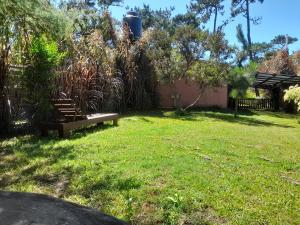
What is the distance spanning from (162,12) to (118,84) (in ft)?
83.4

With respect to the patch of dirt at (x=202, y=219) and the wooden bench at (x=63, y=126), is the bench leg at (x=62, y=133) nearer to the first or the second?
the wooden bench at (x=63, y=126)

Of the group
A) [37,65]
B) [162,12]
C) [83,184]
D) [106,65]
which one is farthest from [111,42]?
[162,12]

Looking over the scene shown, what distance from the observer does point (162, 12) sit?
131 ft

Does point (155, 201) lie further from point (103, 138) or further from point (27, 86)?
point (27, 86)

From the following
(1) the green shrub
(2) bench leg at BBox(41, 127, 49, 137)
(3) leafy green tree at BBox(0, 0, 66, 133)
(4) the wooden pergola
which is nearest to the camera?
(3) leafy green tree at BBox(0, 0, 66, 133)

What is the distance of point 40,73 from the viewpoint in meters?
10.1

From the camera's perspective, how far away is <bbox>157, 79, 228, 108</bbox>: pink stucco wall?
2286cm

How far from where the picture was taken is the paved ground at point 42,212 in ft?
7.78

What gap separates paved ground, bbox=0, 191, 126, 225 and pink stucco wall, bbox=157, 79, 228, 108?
19.4 metres

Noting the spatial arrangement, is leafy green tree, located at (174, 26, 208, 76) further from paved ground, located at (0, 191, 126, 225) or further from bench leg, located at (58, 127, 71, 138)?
paved ground, located at (0, 191, 126, 225)

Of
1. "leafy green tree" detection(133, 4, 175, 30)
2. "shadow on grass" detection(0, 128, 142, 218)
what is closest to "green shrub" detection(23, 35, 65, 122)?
"shadow on grass" detection(0, 128, 142, 218)

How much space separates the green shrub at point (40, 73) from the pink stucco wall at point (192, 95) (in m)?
12.1

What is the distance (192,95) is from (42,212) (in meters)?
21.7

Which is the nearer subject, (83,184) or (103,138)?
(83,184)
